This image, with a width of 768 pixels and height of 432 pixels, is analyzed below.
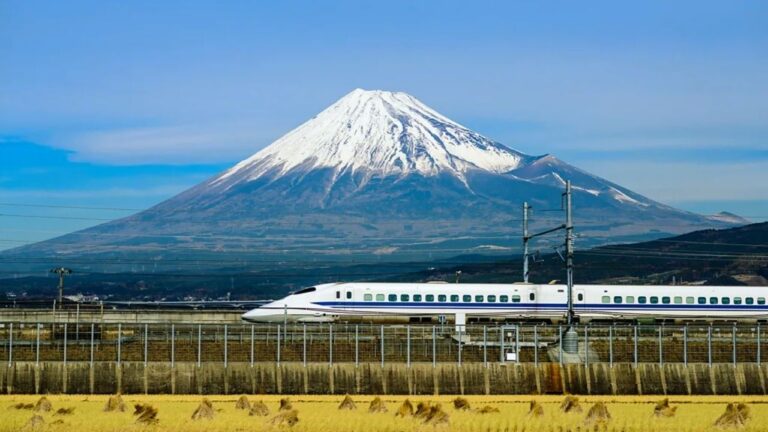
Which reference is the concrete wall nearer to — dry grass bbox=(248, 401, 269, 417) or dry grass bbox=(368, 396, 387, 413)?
dry grass bbox=(368, 396, 387, 413)

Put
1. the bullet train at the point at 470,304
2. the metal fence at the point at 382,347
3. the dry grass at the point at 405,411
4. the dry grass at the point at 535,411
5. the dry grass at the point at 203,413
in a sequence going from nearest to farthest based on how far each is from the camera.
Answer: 1. the dry grass at the point at 203,413
2. the dry grass at the point at 405,411
3. the dry grass at the point at 535,411
4. the metal fence at the point at 382,347
5. the bullet train at the point at 470,304

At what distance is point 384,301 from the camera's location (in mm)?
84750

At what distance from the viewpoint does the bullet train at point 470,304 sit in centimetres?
8450

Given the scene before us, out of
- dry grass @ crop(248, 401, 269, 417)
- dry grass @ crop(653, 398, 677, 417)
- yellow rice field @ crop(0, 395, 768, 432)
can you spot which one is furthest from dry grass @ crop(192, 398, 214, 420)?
dry grass @ crop(653, 398, 677, 417)

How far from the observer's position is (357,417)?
44.6 meters

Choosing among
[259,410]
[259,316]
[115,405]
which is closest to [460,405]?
[259,410]

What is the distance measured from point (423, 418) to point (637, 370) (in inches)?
661

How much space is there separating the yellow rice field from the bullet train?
31.0 meters

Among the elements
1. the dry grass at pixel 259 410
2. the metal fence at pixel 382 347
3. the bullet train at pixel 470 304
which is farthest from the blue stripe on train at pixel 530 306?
the dry grass at pixel 259 410

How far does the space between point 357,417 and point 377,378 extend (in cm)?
1070

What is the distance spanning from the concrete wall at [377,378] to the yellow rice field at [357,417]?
48.2 inches

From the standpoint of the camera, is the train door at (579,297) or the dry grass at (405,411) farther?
the train door at (579,297)

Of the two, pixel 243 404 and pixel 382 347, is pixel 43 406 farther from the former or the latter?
pixel 382 347

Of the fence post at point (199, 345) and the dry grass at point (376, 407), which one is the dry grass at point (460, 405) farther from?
the fence post at point (199, 345)
